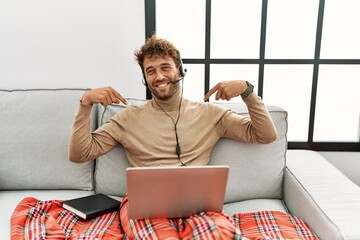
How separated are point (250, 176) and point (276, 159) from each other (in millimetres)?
143

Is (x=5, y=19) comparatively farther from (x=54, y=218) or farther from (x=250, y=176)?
(x=250, y=176)

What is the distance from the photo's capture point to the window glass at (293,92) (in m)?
1.91

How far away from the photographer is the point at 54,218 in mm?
1285

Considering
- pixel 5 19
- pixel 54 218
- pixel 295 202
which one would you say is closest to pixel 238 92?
pixel 295 202

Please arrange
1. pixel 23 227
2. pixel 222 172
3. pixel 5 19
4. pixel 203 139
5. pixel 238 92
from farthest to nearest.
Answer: pixel 5 19 < pixel 203 139 < pixel 238 92 < pixel 23 227 < pixel 222 172

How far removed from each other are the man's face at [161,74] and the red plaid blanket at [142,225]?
1.72ft

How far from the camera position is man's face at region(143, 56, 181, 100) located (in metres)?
1.42

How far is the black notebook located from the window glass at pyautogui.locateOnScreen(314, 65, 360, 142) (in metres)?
1.27

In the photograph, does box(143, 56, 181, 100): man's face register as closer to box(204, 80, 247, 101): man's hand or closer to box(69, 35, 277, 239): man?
box(69, 35, 277, 239): man

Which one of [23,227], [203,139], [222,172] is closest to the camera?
[222,172]

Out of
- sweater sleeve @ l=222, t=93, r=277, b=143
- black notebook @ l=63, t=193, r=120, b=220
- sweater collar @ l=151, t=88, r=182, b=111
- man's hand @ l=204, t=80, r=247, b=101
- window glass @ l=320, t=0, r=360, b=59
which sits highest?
window glass @ l=320, t=0, r=360, b=59

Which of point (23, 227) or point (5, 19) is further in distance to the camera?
point (5, 19)

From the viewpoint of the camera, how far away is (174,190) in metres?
1.05

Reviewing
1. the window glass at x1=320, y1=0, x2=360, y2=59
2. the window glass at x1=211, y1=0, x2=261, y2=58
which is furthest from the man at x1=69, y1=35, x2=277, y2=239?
the window glass at x1=320, y1=0, x2=360, y2=59
